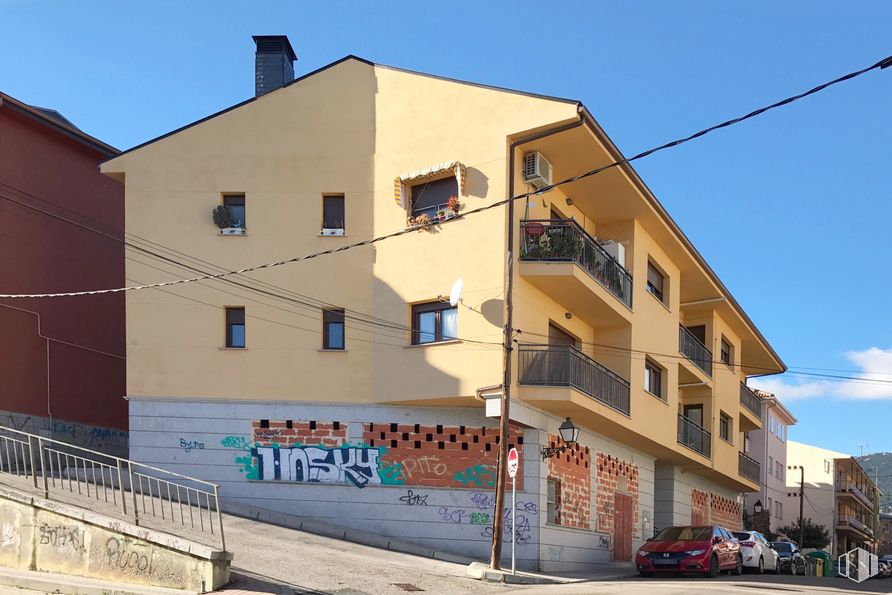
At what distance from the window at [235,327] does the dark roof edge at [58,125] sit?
22.3ft

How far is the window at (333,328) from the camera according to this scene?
75.4ft

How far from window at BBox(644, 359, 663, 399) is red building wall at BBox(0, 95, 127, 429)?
14.7 meters

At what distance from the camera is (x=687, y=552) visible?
22641 mm

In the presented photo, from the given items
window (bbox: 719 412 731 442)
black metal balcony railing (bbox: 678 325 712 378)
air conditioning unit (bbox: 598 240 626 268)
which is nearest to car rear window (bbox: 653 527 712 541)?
air conditioning unit (bbox: 598 240 626 268)

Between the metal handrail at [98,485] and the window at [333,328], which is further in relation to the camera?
the window at [333,328]

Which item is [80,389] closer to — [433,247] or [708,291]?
[433,247]

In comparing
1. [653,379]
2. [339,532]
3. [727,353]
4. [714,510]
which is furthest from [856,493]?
[339,532]

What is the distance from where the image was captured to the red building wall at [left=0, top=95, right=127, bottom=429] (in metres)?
23.7

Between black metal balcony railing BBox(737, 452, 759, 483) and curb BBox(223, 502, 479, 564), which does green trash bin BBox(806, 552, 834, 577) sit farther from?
curb BBox(223, 502, 479, 564)

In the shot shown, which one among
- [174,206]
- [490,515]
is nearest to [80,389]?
[174,206]

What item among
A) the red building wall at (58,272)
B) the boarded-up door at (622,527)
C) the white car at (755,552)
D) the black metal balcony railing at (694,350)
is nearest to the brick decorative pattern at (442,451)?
the boarded-up door at (622,527)

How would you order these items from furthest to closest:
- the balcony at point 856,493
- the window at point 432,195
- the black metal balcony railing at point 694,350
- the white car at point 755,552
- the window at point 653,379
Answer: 1. the balcony at point 856,493
2. the black metal balcony railing at point 694,350
3. the window at point 653,379
4. the white car at point 755,552
5. the window at point 432,195

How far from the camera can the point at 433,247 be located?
22.1m

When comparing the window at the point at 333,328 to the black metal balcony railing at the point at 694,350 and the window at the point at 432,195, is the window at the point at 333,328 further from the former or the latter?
the black metal balcony railing at the point at 694,350
